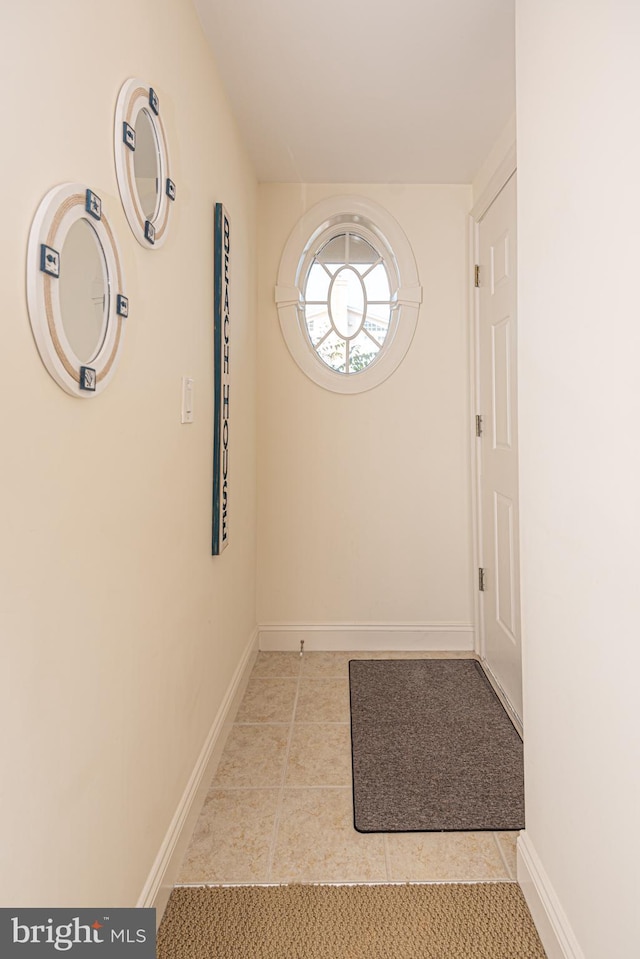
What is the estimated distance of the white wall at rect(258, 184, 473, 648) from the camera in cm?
314

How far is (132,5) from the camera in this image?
128cm

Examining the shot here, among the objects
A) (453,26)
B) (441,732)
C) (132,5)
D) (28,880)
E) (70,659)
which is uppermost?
(453,26)

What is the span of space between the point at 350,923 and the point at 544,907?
0.46 meters

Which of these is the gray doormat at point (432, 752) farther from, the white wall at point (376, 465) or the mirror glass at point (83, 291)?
the mirror glass at point (83, 291)

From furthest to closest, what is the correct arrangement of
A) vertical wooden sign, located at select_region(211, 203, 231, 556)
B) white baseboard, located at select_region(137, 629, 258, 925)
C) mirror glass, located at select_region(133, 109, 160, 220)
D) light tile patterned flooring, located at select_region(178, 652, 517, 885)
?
1. vertical wooden sign, located at select_region(211, 203, 231, 556)
2. light tile patterned flooring, located at select_region(178, 652, 517, 885)
3. white baseboard, located at select_region(137, 629, 258, 925)
4. mirror glass, located at select_region(133, 109, 160, 220)

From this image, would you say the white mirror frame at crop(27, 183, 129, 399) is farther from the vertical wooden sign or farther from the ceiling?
the ceiling

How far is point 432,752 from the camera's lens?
221 cm

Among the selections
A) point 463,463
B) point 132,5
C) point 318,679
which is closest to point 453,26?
point 132,5

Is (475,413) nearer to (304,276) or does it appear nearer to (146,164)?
(304,276)

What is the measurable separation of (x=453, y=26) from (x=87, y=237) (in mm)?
1569

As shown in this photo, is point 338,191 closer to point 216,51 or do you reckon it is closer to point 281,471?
point 216,51

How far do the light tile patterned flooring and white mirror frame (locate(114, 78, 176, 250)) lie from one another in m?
1.64

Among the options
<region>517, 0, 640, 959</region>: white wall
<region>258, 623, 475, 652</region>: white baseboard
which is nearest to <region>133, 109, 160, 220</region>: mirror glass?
<region>517, 0, 640, 959</region>: white wall

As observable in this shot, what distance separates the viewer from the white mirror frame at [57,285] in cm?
87
